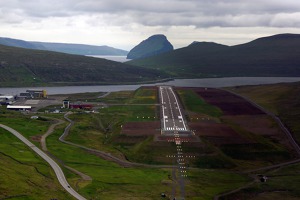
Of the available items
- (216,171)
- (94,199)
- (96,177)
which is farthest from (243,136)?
(94,199)

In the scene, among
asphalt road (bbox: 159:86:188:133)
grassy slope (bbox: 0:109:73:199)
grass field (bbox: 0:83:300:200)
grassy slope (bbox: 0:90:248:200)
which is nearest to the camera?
grassy slope (bbox: 0:109:73:199)

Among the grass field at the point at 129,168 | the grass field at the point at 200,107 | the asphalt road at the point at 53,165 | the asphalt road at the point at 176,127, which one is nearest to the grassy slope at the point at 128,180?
the grass field at the point at 129,168

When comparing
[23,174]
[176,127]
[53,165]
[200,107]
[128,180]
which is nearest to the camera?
[23,174]

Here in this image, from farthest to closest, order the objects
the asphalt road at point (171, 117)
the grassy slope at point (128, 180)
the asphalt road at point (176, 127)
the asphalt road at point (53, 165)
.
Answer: the asphalt road at point (171, 117) < the asphalt road at point (176, 127) < the grassy slope at point (128, 180) < the asphalt road at point (53, 165)

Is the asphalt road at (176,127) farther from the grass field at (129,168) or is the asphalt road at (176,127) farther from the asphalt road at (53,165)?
the asphalt road at (53,165)

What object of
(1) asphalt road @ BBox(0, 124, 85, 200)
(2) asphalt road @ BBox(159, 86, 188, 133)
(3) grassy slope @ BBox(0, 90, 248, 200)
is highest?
(2) asphalt road @ BBox(159, 86, 188, 133)

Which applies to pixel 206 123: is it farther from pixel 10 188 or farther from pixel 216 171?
pixel 10 188

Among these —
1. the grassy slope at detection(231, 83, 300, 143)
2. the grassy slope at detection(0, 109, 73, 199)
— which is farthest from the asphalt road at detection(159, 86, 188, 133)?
the grassy slope at detection(0, 109, 73, 199)

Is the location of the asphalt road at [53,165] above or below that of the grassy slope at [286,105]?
below

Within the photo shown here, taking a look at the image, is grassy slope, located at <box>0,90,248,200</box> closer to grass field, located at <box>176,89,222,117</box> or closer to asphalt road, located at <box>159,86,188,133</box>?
asphalt road, located at <box>159,86,188,133</box>

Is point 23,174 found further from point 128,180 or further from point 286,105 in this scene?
point 286,105

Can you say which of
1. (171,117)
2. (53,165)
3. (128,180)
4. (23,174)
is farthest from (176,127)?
(23,174)
